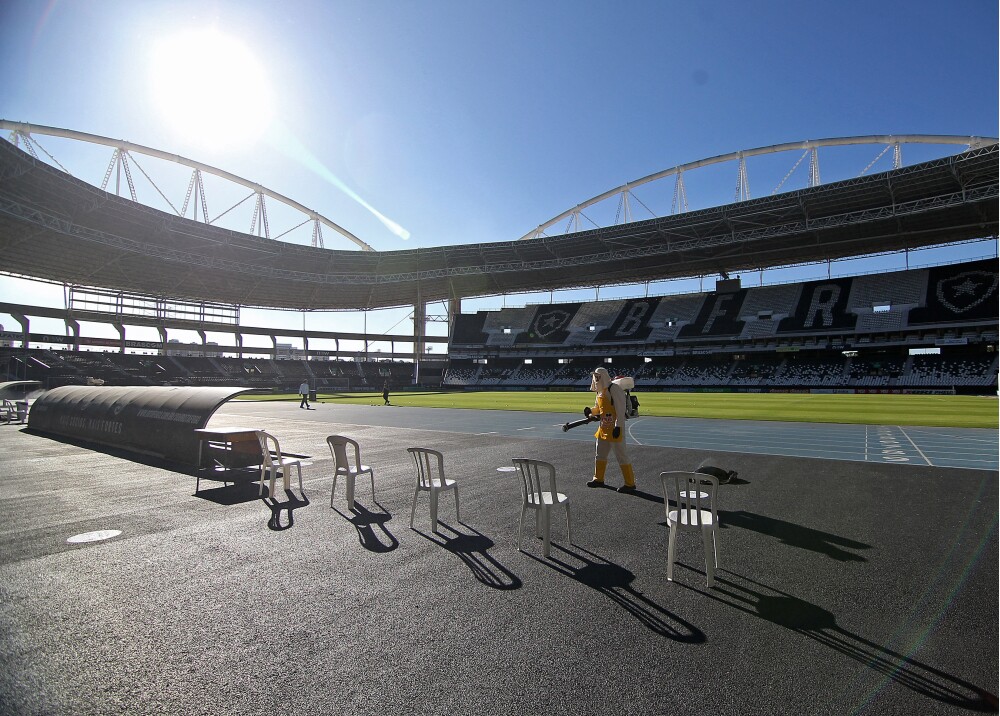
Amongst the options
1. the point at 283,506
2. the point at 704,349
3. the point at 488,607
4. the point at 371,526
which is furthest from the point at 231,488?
the point at 704,349

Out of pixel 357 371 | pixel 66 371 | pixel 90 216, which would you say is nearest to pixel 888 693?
pixel 90 216

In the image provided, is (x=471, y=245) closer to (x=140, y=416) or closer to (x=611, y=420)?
(x=140, y=416)

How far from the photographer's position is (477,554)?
17.8ft

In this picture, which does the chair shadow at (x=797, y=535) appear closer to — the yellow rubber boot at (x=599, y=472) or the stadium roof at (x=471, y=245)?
the yellow rubber boot at (x=599, y=472)

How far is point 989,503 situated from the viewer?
766cm

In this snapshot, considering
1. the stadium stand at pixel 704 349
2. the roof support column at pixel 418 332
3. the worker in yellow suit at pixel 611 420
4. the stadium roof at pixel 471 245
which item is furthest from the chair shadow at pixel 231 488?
the roof support column at pixel 418 332

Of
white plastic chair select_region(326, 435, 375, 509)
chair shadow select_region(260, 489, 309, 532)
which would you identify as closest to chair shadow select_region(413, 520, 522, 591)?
white plastic chair select_region(326, 435, 375, 509)

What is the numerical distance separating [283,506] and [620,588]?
17.9 ft

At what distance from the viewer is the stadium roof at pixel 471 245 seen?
43062mm

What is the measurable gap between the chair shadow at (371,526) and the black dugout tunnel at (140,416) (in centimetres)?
421

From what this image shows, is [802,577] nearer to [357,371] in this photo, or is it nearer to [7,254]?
[7,254]

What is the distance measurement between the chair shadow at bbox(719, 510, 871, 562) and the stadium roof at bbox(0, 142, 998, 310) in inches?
1945

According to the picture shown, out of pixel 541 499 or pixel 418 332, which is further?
pixel 418 332

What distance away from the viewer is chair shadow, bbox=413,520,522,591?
4.71 meters
